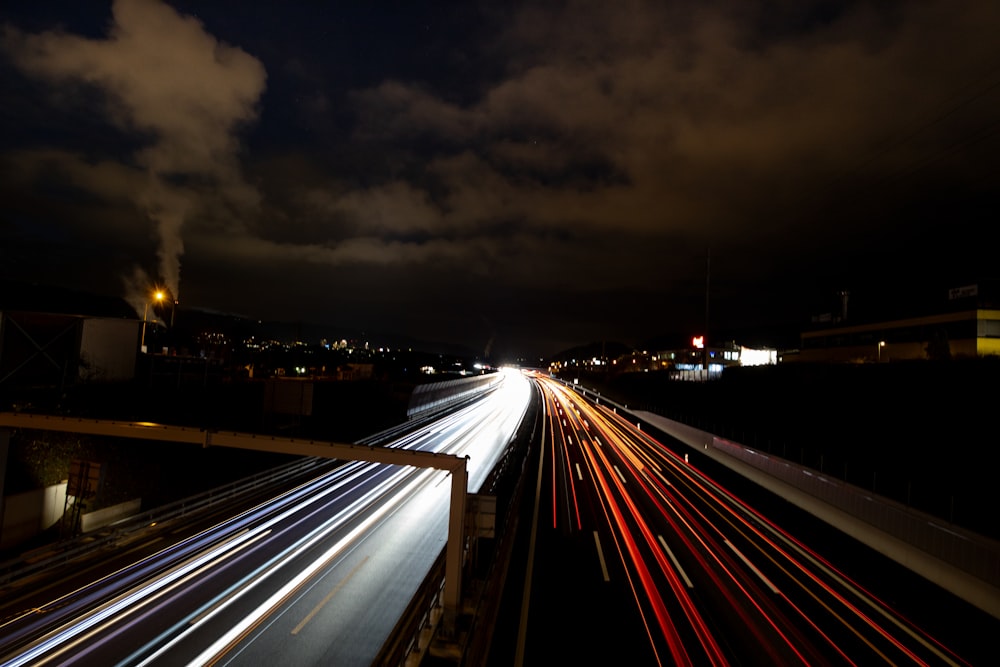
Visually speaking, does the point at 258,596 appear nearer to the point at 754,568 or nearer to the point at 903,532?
the point at 754,568

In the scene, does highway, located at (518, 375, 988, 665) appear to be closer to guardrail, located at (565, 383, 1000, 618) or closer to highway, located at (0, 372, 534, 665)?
guardrail, located at (565, 383, 1000, 618)

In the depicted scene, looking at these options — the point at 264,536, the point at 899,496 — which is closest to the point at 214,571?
the point at 264,536

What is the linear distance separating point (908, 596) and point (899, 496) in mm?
9549

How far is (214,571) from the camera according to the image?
39.4 feet

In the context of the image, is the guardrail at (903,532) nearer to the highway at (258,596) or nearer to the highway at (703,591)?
the highway at (703,591)

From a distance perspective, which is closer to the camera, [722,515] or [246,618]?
[246,618]

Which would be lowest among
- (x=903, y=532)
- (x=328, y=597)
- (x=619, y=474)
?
(x=328, y=597)

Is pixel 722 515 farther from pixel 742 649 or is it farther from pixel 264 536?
pixel 264 536

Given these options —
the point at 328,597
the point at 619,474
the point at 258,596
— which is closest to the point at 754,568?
the point at 328,597

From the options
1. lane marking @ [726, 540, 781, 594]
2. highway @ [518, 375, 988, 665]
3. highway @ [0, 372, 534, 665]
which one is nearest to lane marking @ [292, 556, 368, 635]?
highway @ [0, 372, 534, 665]

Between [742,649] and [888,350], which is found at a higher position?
[888,350]

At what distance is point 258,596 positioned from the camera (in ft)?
35.9

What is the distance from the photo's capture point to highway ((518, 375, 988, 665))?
32.1 ft

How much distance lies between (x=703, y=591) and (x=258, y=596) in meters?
10.5
